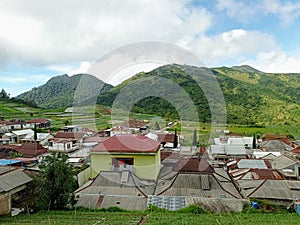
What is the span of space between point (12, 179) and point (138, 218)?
6.24 metres

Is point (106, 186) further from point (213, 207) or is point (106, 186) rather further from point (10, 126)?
point (10, 126)

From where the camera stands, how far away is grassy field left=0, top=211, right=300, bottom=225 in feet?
32.5

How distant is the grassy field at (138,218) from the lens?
991 centimetres

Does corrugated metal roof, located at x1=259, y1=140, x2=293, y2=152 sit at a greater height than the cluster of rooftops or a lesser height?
lesser

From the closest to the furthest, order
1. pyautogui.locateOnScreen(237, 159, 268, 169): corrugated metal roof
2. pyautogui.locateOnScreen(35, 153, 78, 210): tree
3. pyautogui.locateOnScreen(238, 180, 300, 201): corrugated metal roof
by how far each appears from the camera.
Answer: pyautogui.locateOnScreen(35, 153, 78, 210): tree, pyautogui.locateOnScreen(238, 180, 300, 201): corrugated metal roof, pyautogui.locateOnScreen(237, 159, 268, 169): corrugated metal roof

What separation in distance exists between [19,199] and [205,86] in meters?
37.4

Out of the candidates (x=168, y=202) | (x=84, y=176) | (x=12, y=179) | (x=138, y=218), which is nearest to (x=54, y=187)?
(x=12, y=179)

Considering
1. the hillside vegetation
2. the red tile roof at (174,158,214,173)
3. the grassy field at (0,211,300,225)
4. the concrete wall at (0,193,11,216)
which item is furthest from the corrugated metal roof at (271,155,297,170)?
the concrete wall at (0,193,11,216)

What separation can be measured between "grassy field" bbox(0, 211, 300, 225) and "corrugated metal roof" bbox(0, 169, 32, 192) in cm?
141

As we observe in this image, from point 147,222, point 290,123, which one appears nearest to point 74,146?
point 147,222

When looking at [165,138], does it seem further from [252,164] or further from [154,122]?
[252,164]

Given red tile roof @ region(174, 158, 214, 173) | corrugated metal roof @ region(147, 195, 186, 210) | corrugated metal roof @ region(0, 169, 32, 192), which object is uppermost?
corrugated metal roof @ region(0, 169, 32, 192)

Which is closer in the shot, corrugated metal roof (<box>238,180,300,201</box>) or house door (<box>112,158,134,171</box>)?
corrugated metal roof (<box>238,180,300,201</box>)

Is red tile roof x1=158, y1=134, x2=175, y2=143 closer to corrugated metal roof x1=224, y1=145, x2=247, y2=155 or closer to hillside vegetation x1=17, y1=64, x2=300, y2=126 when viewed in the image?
hillside vegetation x1=17, y1=64, x2=300, y2=126
